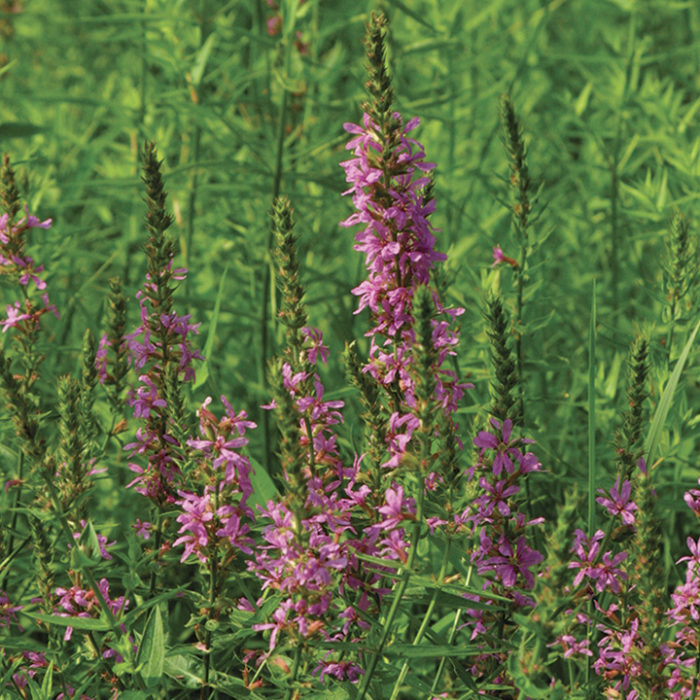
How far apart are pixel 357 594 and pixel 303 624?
1.07 ft

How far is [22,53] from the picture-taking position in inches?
258

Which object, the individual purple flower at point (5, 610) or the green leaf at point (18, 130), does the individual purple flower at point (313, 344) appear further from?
the green leaf at point (18, 130)

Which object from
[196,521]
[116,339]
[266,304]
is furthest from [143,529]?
[266,304]

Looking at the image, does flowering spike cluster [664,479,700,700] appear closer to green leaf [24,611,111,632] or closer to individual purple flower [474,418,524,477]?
individual purple flower [474,418,524,477]

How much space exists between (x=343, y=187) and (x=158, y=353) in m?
1.49

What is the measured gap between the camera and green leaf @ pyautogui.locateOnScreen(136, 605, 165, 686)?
1.92 metres

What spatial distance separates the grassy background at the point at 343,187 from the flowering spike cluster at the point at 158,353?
956mm

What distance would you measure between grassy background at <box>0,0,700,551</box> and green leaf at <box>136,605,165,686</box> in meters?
1.27

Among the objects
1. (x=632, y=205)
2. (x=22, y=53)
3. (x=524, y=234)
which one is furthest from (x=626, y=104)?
(x=22, y=53)

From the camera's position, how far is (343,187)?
355 centimetres

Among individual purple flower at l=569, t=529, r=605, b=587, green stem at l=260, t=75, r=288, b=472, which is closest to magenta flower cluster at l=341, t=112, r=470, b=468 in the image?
individual purple flower at l=569, t=529, r=605, b=587

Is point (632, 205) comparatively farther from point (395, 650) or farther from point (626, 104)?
point (395, 650)

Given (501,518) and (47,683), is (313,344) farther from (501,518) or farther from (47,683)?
(47,683)

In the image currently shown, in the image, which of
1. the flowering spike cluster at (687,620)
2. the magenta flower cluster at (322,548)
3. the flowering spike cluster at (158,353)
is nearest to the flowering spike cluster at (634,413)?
the flowering spike cluster at (687,620)
